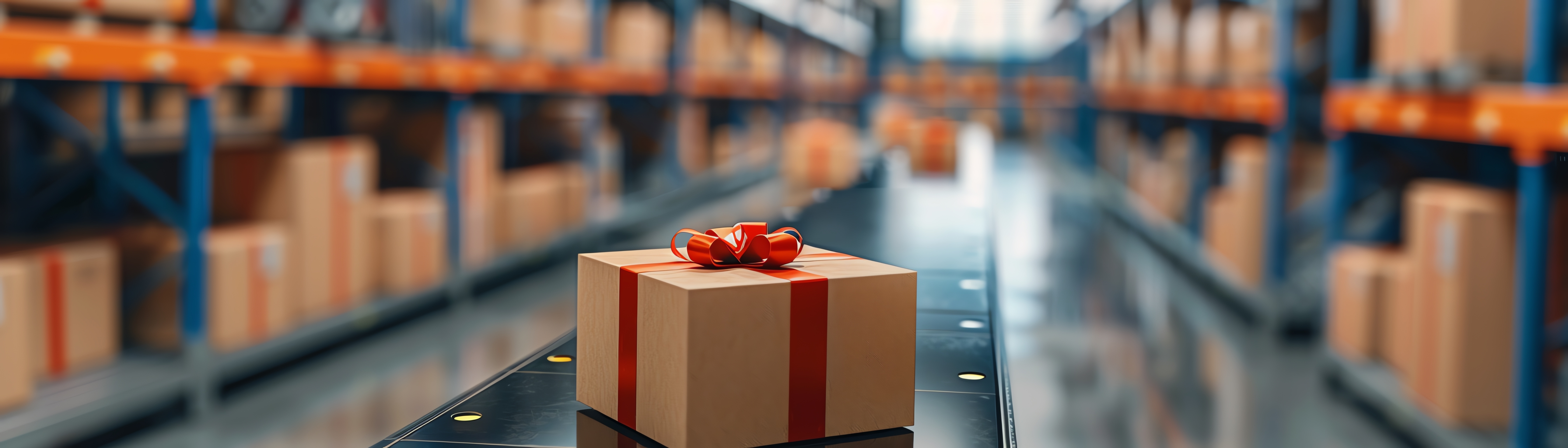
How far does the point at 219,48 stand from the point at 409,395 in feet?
3.86

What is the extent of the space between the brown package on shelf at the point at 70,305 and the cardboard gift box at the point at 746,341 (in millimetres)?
2362

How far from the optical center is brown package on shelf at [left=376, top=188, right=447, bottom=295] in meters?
4.63

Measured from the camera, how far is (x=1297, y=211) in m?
5.38

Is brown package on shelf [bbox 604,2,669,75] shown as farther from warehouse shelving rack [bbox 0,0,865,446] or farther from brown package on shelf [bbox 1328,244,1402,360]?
brown package on shelf [bbox 1328,244,1402,360]

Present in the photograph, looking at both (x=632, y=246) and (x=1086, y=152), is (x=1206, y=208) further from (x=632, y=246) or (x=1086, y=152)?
(x=1086, y=152)

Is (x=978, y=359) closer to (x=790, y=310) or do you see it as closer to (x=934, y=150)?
(x=790, y=310)

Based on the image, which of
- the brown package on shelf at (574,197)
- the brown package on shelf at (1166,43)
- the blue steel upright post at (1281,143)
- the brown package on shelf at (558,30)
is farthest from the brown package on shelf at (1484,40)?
the brown package on shelf at (574,197)

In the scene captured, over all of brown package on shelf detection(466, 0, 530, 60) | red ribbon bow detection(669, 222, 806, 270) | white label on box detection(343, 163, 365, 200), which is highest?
brown package on shelf detection(466, 0, 530, 60)

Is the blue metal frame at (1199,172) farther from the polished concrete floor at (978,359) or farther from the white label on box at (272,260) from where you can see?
the white label on box at (272,260)

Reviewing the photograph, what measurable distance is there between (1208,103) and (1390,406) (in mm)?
2790

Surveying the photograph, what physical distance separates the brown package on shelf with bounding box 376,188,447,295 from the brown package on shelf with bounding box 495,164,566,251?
68 centimetres

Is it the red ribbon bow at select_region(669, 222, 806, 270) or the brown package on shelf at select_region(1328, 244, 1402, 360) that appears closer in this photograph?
the red ribbon bow at select_region(669, 222, 806, 270)

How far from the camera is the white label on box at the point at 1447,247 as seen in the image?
2.95 m

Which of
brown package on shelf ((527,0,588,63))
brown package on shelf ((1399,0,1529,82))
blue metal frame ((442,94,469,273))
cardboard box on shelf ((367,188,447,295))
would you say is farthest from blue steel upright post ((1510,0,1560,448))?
brown package on shelf ((527,0,588,63))
